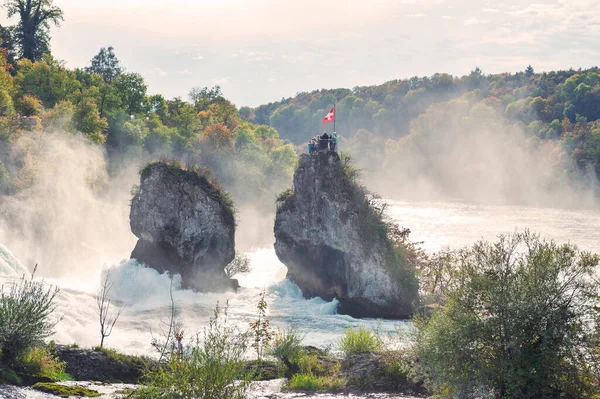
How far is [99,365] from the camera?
94.4 ft

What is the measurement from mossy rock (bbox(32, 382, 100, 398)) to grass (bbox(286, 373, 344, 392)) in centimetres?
943

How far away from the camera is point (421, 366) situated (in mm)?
24797

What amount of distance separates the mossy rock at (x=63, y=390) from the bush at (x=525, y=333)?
44.3 feet

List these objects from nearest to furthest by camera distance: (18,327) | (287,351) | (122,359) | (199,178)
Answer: (18,327) → (122,359) → (287,351) → (199,178)

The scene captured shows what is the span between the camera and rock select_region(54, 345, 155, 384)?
2800 cm

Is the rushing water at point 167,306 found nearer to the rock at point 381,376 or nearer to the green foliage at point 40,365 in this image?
the rock at point 381,376

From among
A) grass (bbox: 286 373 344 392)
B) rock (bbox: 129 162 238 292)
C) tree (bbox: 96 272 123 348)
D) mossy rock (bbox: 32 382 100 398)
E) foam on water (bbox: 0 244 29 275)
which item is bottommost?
grass (bbox: 286 373 344 392)

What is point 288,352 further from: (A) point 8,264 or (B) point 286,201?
(A) point 8,264

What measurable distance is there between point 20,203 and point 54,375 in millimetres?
51240

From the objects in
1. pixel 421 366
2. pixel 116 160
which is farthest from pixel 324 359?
pixel 116 160

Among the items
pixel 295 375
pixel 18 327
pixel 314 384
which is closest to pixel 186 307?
pixel 295 375

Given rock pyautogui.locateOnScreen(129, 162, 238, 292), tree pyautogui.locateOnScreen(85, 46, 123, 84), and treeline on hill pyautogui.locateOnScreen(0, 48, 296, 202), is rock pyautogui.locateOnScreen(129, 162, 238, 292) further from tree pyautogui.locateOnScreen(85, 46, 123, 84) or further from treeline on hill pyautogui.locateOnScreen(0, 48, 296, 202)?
tree pyautogui.locateOnScreen(85, 46, 123, 84)

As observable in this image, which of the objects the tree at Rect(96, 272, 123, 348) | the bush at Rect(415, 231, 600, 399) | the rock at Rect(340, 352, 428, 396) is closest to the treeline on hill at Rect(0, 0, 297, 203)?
the tree at Rect(96, 272, 123, 348)

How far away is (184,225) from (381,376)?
95.8 feet
